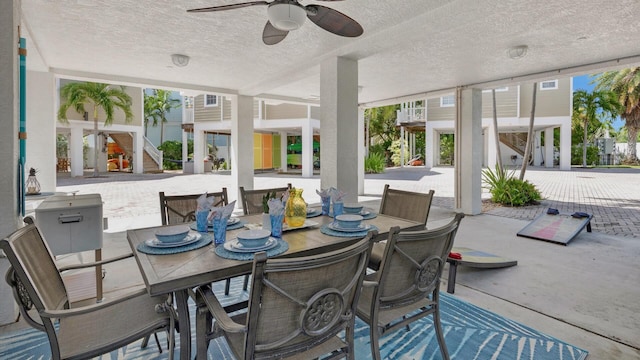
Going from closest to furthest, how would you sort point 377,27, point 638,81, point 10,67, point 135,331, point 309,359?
1. point 309,359
2. point 135,331
3. point 10,67
4. point 377,27
5. point 638,81

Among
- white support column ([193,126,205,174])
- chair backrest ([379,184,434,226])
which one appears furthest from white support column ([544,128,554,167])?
chair backrest ([379,184,434,226])

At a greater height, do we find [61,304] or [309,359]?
[61,304]

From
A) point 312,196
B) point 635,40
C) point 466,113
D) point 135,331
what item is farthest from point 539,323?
point 312,196

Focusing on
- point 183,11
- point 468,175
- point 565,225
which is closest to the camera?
point 183,11

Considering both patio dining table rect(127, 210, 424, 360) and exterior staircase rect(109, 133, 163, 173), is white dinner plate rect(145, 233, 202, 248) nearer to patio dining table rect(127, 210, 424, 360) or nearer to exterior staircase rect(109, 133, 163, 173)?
patio dining table rect(127, 210, 424, 360)

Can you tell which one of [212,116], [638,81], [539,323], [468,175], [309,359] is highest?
[638,81]

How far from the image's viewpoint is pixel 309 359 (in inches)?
58.0

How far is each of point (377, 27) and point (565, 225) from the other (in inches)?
161

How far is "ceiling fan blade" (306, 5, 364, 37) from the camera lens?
2543 millimetres

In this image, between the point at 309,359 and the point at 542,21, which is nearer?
the point at 309,359

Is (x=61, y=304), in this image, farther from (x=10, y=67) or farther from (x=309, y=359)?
(x=10, y=67)

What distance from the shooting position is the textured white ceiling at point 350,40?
3.38 m

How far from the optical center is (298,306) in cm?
137

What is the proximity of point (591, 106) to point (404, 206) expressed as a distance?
21880 mm
